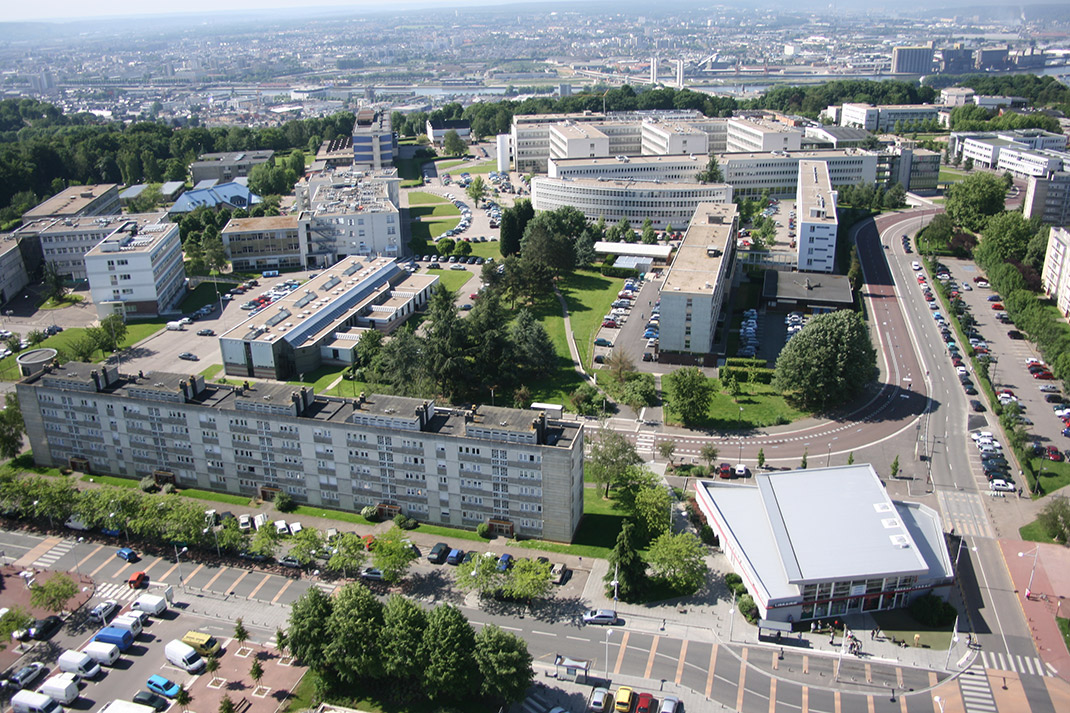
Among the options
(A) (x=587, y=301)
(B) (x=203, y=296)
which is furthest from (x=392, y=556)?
(B) (x=203, y=296)

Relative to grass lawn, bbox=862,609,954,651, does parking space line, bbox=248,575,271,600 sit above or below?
above

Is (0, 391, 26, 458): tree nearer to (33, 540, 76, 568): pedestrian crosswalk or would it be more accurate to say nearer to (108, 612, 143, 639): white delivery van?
(33, 540, 76, 568): pedestrian crosswalk

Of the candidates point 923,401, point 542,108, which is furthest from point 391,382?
point 542,108

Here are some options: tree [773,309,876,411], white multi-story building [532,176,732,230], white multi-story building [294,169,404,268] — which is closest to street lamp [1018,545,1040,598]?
tree [773,309,876,411]

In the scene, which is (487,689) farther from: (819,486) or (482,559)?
(819,486)

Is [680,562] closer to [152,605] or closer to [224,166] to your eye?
[152,605]

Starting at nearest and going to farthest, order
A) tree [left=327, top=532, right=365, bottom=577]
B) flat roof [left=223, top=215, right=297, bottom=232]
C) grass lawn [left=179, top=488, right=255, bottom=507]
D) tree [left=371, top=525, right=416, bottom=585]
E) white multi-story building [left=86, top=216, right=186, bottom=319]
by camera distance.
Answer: tree [left=371, top=525, right=416, bottom=585]
tree [left=327, top=532, right=365, bottom=577]
grass lawn [left=179, top=488, right=255, bottom=507]
white multi-story building [left=86, top=216, right=186, bottom=319]
flat roof [left=223, top=215, right=297, bottom=232]

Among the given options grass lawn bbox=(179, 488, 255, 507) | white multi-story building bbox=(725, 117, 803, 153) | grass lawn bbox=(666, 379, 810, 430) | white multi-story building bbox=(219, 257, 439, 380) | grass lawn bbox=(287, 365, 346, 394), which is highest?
white multi-story building bbox=(725, 117, 803, 153)
